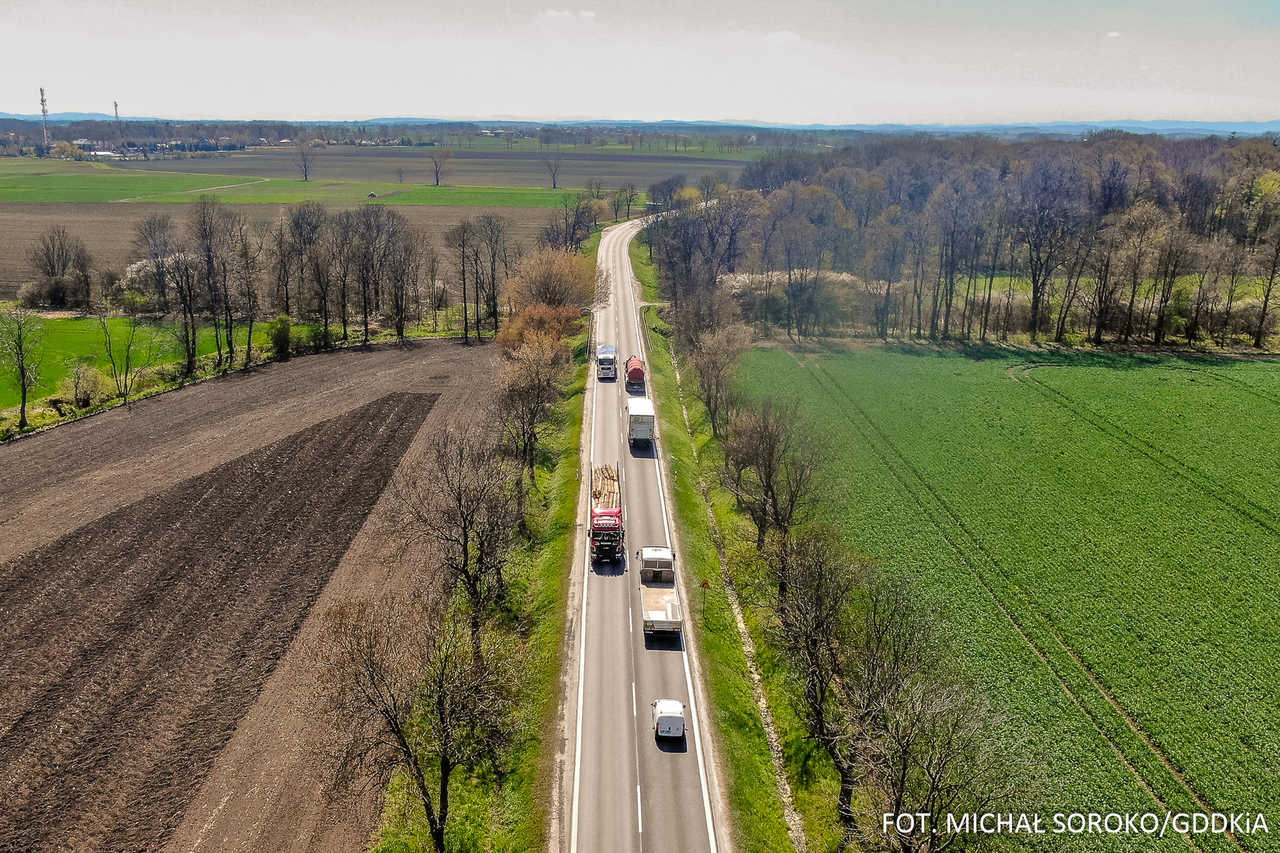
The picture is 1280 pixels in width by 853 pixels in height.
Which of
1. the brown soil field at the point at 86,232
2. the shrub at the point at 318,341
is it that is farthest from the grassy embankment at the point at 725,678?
the brown soil field at the point at 86,232

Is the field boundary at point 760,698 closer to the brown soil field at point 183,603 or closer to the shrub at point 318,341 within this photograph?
the brown soil field at point 183,603

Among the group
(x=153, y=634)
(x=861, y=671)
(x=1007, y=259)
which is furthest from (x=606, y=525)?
(x=1007, y=259)

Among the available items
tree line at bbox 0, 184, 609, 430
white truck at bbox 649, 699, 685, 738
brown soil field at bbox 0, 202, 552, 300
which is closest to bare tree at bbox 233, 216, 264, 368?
tree line at bbox 0, 184, 609, 430

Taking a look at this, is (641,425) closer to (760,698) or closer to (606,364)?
(606,364)

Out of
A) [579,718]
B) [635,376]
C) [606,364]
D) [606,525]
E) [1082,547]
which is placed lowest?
[579,718]

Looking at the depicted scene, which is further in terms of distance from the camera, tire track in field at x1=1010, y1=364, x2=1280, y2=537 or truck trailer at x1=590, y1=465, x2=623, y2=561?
tire track in field at x1=1010, y1=364, x2=1280, y2=537

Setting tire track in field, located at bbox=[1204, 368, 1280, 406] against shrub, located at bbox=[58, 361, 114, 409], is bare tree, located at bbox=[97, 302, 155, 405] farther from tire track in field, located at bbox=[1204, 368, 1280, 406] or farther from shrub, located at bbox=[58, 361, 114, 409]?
tire track in field, located at bbox=[1204, 368, 1280, 406]

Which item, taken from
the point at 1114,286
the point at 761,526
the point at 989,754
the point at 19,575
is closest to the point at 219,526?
the point at 19,575
